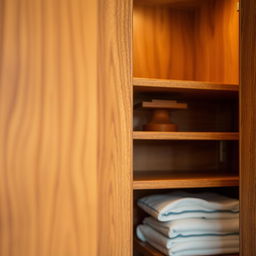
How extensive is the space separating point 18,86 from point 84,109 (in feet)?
0.49

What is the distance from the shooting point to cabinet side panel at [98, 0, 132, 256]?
0.73m

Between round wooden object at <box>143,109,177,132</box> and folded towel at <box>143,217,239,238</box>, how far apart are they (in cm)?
30

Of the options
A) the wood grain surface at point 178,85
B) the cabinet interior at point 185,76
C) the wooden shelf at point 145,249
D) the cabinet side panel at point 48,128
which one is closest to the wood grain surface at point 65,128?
the cabinet side panel at point 48,128

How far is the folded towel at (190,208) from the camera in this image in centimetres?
97

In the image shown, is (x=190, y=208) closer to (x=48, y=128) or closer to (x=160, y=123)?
(x=160, y=123)

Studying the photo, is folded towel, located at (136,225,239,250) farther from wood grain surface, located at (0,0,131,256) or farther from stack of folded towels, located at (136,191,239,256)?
wood grain surface, located at (0,0,131,256)

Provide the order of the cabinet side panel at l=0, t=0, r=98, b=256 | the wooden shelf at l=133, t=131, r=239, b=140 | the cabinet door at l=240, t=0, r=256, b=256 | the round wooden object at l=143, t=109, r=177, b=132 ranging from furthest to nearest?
the round wooden object at l=143, t=109, r=177, b=132 < the wooden shelf at l=133, t=131, r=239, b=140 < the cabinet door at l=240, t=0, r=256, b=256 < the cabinet side panel at l=0, t=0, r=98, b=256

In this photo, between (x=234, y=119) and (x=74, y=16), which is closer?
(x=74, y=16)

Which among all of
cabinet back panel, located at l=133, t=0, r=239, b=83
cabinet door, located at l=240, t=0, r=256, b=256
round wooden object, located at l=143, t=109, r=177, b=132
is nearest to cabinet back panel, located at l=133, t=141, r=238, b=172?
round wooden object, located at l=143, t=109, r=177, b=132

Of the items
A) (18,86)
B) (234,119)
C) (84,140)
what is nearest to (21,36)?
(18,86)

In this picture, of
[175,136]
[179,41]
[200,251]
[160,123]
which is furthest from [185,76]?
[200,251]

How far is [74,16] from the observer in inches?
28.1

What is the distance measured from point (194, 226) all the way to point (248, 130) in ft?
1.17

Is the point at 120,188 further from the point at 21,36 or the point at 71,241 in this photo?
the point at 21,36
